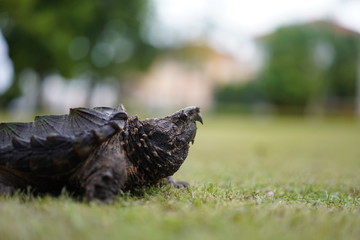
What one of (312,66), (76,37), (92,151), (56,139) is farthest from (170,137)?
(312,66)

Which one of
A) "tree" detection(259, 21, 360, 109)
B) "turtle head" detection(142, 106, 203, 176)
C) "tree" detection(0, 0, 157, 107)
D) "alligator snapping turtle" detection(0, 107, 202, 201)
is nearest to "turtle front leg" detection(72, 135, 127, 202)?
"alligator snapping turtle" detection(0, 107, 202, 201)

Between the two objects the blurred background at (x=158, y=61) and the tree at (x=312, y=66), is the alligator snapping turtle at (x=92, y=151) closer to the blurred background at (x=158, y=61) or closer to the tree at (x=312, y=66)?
the blurred background at (x=158, y=61)

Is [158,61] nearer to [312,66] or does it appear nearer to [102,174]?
[312,66]

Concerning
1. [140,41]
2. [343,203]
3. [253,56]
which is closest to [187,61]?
[140,41]

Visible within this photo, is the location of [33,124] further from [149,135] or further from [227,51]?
[227,51]

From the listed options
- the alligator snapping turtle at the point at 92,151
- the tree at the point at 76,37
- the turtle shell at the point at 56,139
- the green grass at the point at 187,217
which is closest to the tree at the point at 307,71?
the tree at the point at 76,37
